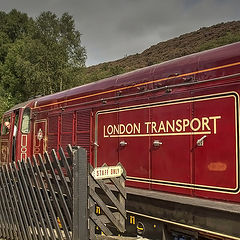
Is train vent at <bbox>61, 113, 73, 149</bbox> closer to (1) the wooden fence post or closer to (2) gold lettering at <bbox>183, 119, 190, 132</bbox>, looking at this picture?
(2) gold lettering at <bbox>183, 119, 190, 132</bbox>

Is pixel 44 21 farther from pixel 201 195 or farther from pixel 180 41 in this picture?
pixel 180 41

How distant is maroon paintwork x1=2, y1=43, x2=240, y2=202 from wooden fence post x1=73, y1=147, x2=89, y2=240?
159 centimetres

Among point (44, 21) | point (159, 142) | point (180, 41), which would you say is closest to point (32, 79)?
point (44, 21)

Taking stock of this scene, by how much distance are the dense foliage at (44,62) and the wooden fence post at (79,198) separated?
23.6m

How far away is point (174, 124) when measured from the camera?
13.6ft

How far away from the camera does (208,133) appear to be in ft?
12.1

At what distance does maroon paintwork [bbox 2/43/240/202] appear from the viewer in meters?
3.51

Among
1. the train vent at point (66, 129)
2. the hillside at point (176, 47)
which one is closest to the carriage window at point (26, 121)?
the train vent at point (66, 129)

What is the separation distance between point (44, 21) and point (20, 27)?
16207 mm

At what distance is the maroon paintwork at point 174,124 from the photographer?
3512mm

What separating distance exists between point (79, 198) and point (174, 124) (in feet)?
6.21

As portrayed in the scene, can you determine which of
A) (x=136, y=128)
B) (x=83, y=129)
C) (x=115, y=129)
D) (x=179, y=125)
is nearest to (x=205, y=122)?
(x=179, y=125)

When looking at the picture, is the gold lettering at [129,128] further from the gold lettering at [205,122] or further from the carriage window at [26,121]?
the carriage window at [26,121]

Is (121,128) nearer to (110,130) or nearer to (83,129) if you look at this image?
(110,130)
